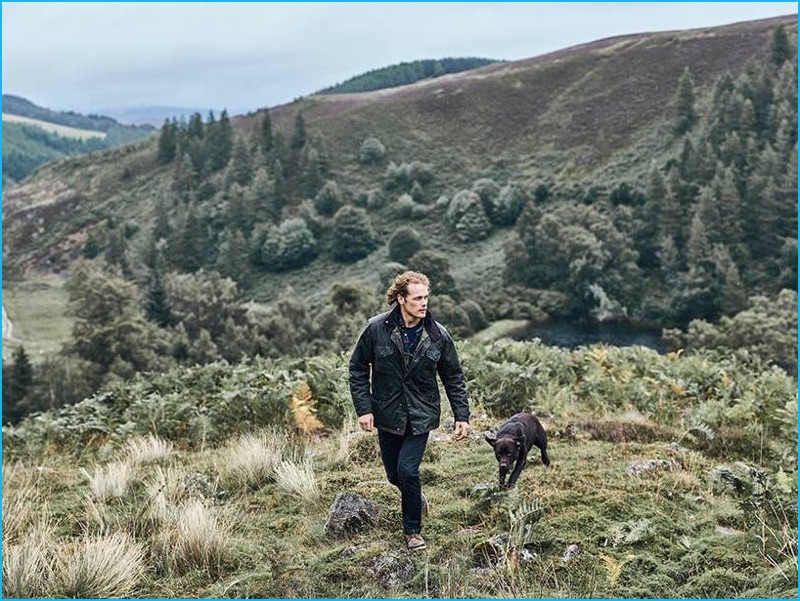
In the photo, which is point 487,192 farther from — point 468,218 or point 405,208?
point 405,208

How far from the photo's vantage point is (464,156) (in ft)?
307

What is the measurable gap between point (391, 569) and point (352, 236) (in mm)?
72529

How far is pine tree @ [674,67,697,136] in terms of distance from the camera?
80.6 metres

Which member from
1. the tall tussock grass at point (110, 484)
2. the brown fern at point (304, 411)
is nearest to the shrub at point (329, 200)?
the brown fern at point (304, 411)

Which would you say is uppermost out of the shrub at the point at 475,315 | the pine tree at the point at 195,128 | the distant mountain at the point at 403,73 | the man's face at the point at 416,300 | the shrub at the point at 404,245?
the distant mountain at the point at 403,73

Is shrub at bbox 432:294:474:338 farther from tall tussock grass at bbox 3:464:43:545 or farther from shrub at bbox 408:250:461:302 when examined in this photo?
tall tussock grass at bbox 3:464:43:545

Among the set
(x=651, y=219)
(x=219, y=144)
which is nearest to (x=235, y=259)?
(x=219, y=144)

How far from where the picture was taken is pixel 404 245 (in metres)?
70.8

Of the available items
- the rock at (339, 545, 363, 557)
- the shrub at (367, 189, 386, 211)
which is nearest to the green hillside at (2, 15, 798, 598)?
the rock at (339, 545, 363, 557)

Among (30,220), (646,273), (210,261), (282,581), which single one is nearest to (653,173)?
(646,273)

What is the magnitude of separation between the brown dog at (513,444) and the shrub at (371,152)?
89.8m

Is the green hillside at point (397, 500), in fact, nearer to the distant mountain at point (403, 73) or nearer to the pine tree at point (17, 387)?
the pine tree at point (17, 387)

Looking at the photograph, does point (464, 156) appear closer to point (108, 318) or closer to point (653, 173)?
point (653, 173)

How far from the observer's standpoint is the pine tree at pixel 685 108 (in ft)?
264
